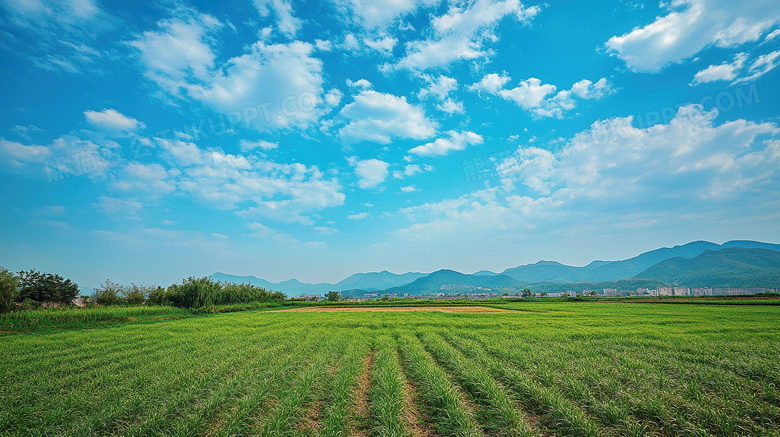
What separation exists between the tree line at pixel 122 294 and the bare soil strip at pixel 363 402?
3872 centimetres

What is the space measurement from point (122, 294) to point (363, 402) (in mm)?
58978

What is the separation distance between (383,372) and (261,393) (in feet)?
12.4

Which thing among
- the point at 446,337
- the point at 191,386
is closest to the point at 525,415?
the point at 191,386

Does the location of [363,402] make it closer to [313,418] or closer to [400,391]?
[400,391]

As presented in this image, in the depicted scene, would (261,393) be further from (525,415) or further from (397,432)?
(525,415)

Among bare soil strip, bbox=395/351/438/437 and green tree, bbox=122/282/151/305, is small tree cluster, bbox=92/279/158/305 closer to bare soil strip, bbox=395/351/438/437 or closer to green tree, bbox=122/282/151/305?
green tree, bbox=122/282/151/305

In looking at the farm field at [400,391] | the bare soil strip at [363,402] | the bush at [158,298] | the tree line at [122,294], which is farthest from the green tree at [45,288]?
the bare soil strip at [363,402]

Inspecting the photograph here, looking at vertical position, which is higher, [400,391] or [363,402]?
[400,391]

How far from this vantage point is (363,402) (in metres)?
8.70

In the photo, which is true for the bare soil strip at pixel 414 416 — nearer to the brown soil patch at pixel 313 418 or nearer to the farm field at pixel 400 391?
the farm field at pixel 400 391

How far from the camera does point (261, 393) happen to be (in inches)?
342

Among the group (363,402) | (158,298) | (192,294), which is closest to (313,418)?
(363,402)

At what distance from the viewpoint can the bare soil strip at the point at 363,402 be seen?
709cm

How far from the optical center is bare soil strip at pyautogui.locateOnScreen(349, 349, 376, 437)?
709cm
